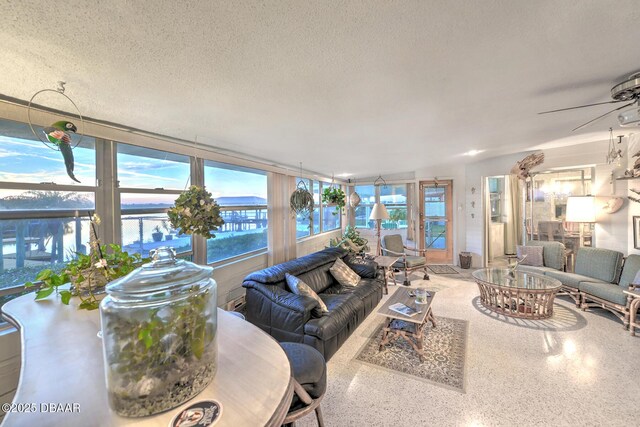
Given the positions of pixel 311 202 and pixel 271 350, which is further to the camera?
pixel 311 202

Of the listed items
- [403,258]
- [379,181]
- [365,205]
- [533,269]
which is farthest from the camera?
[365,205]

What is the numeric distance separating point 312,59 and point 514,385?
9.94 ft

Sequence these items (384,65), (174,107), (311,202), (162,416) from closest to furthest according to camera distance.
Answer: (162,416)
(384,65)
(174,107)
(311,202)

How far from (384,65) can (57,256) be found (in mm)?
2994

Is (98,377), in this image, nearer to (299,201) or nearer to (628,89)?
(628,89)

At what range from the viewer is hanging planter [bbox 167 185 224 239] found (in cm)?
229

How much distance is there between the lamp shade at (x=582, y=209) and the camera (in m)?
3.94

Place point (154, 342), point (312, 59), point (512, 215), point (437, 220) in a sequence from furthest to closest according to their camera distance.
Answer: point (512, 215)
point (437, 220)
point (312, 59)
point (154, 342)

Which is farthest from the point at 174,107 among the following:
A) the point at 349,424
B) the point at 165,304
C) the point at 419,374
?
the point at 419,374

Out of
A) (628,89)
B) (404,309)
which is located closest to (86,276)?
(404,309)

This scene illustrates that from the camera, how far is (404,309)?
108 inches

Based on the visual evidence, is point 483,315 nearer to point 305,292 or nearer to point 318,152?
point 305,292

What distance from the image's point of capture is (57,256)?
211 centimetres

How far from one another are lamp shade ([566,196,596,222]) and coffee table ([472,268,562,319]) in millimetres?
1269
